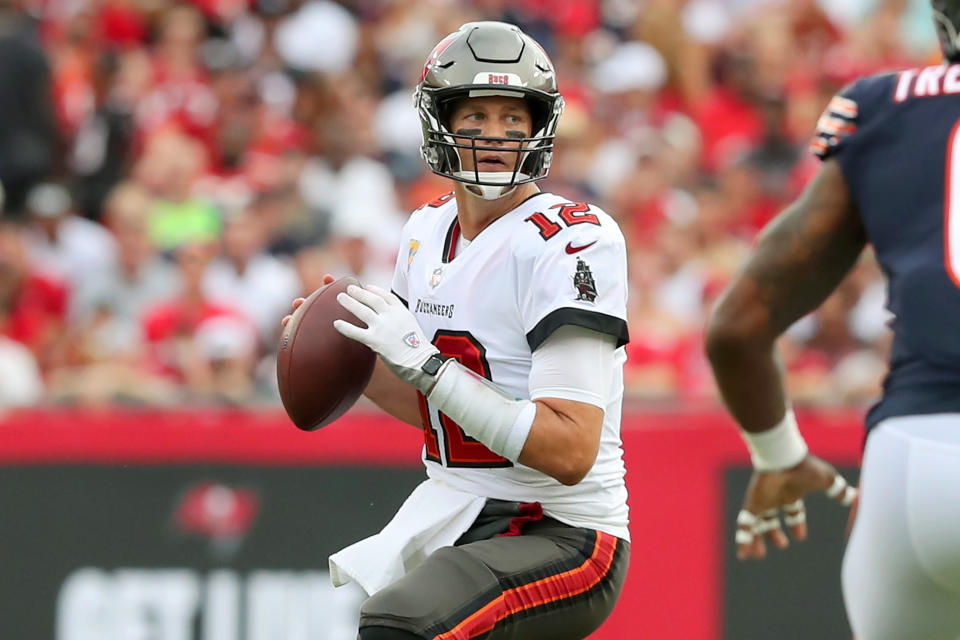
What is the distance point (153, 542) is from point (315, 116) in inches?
165

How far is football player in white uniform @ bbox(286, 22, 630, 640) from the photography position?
3.38 m

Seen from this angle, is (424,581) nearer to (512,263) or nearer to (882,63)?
(512,263)

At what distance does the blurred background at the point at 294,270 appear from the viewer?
616 cm

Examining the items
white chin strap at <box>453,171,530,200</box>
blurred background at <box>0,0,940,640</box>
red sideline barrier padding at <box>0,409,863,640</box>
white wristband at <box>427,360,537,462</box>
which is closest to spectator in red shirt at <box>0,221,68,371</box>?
blurred background at <box>0,0,940,640</box>

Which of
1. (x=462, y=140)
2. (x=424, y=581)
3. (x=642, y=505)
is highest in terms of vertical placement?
(x=462, y=140)

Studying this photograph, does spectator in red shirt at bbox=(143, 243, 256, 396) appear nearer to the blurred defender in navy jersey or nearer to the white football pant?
the blurred defender in navy jersey

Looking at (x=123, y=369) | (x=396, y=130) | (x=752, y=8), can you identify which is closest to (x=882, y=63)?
(x=752, y=8)

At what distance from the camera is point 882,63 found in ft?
33.5

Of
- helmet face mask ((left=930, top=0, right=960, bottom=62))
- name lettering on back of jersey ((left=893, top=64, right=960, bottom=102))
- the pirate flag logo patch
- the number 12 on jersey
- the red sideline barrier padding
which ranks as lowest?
the red sideline barrier padding

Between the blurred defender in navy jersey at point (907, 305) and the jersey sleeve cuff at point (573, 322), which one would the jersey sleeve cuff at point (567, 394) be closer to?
the jersey sleeve cuff at point (573, 322)

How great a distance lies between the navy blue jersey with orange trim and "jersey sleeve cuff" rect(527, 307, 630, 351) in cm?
72

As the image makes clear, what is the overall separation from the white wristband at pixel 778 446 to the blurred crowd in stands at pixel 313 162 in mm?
2619

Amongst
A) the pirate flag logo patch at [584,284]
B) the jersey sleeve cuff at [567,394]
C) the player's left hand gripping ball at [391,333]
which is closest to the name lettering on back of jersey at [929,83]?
the pirate flag logo patch at [584,284]

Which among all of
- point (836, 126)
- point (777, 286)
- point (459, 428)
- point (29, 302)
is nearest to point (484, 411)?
point (459, 428)
